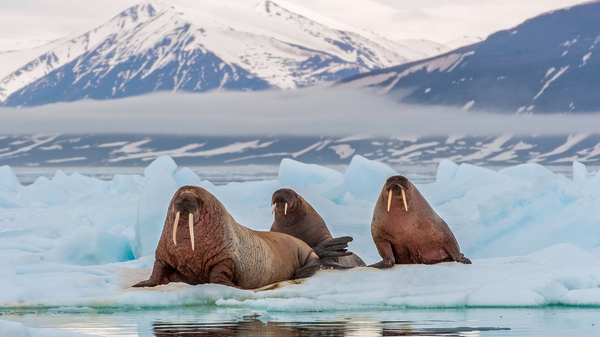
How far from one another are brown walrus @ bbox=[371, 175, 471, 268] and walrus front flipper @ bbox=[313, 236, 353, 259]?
1.41ft

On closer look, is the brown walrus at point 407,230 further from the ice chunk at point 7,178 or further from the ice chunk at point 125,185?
the ice chunk at point 7,178

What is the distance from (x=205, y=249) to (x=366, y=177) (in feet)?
44.7

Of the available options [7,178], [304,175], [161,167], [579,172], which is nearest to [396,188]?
[304,175]

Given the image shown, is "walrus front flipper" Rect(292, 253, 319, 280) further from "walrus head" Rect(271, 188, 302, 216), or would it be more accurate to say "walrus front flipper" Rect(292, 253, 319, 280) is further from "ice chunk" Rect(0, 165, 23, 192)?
"ice chunk" Rect(0, 165, 23, 192)

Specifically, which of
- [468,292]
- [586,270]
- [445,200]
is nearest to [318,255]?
[468,292]

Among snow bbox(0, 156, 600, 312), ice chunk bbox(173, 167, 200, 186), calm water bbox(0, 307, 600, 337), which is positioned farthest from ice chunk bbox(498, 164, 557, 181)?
calm water bbox(0, 307, 600, 337)

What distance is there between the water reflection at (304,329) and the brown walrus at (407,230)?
9.11 ft

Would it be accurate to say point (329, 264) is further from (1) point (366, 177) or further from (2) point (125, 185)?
(2) point (125, 185)

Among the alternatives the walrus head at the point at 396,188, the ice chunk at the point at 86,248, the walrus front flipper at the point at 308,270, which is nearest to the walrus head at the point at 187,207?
the walrus front flipper at the point at 308,270

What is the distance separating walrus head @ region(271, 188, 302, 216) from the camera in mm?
8703

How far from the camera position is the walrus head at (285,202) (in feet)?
28.6

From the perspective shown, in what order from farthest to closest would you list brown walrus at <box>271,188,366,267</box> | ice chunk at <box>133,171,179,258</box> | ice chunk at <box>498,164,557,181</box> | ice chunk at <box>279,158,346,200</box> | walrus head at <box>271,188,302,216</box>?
ice chunk at <box>498,164,557,181</box> → ice chunk at <box>279,158,346,200</box> → ice chunk at <box>133,171,179,258</box> → brown walrus at <box>271,188,366,267</box> → walrus head at <box>271,188,302,216</box>

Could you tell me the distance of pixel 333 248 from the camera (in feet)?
28.1

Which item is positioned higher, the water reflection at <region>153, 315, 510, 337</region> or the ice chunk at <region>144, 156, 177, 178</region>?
the ice chunk at <region>144, 156, 177, 178</region>
